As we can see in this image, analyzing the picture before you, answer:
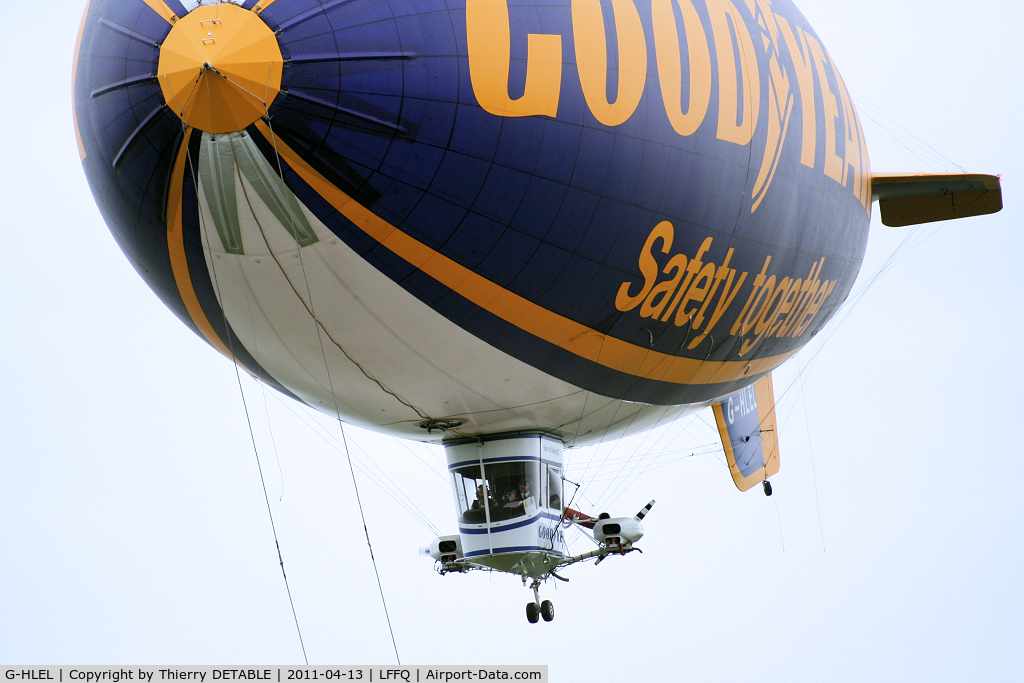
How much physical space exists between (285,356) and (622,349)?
10.7 feet

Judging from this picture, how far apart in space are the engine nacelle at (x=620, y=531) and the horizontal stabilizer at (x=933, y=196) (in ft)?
19.4

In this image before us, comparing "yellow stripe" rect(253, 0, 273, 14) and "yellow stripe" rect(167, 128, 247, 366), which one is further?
"yellow stripe" rect(167, 128, 247, 366)

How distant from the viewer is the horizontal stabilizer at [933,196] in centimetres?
1595

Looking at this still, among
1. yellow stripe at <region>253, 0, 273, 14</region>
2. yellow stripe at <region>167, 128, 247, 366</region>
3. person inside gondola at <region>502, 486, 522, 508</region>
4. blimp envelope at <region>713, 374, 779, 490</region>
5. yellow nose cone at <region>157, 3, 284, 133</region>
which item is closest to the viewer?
yellow nose cone at <region>157, 3, 284, 133</region>

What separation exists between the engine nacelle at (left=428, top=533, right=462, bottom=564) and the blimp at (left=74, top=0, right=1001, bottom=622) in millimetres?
1002

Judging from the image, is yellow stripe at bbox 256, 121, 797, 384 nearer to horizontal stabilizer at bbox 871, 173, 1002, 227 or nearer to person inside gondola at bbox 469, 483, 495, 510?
person inside gondola at bbox 469, 483, 495, 510

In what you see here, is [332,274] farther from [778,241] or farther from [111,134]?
[778,241]

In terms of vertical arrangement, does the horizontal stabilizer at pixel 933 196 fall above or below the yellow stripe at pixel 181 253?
above

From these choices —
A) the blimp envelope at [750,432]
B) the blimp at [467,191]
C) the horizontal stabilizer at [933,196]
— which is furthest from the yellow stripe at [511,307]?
the horizontal stabilizer at [933,196]

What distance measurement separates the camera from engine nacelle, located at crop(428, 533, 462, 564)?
44.8 ft

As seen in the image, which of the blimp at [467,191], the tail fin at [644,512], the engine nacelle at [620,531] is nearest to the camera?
the blimp at [467,191]

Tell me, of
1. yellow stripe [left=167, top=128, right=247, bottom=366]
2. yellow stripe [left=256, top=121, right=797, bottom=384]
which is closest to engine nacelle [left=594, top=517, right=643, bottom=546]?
yellow stripe [left=256, top=121, right=797, bottom=384]

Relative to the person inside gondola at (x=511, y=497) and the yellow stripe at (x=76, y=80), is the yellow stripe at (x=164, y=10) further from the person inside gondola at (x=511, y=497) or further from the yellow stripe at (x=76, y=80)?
the person inside gondola at (x=511, y=497)

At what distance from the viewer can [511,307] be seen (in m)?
9.82
